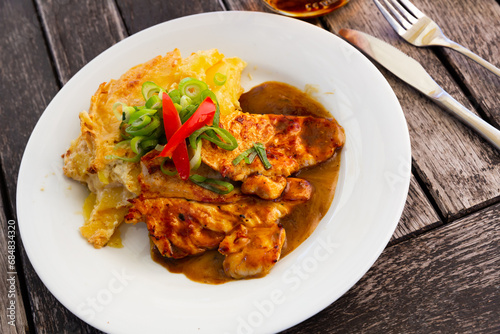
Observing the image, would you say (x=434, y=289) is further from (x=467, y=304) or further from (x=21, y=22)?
(x=21, y=22)

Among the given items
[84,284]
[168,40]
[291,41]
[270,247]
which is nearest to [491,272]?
[270,247]

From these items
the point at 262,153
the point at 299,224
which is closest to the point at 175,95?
the point at 262,153

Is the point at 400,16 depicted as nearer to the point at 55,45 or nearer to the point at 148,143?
the point at 148,143

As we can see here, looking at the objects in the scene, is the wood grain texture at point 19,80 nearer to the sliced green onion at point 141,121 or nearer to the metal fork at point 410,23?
the sliced green onion at point 141,121

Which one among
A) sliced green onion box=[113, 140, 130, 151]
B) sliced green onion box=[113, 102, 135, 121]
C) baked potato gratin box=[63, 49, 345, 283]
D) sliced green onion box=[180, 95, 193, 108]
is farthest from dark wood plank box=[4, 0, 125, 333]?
sliced green onion box=[180, 95, 193, 108]

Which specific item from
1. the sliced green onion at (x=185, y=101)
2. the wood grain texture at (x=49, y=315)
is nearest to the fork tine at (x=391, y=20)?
the sliced green onion at (x=185, y=101)
